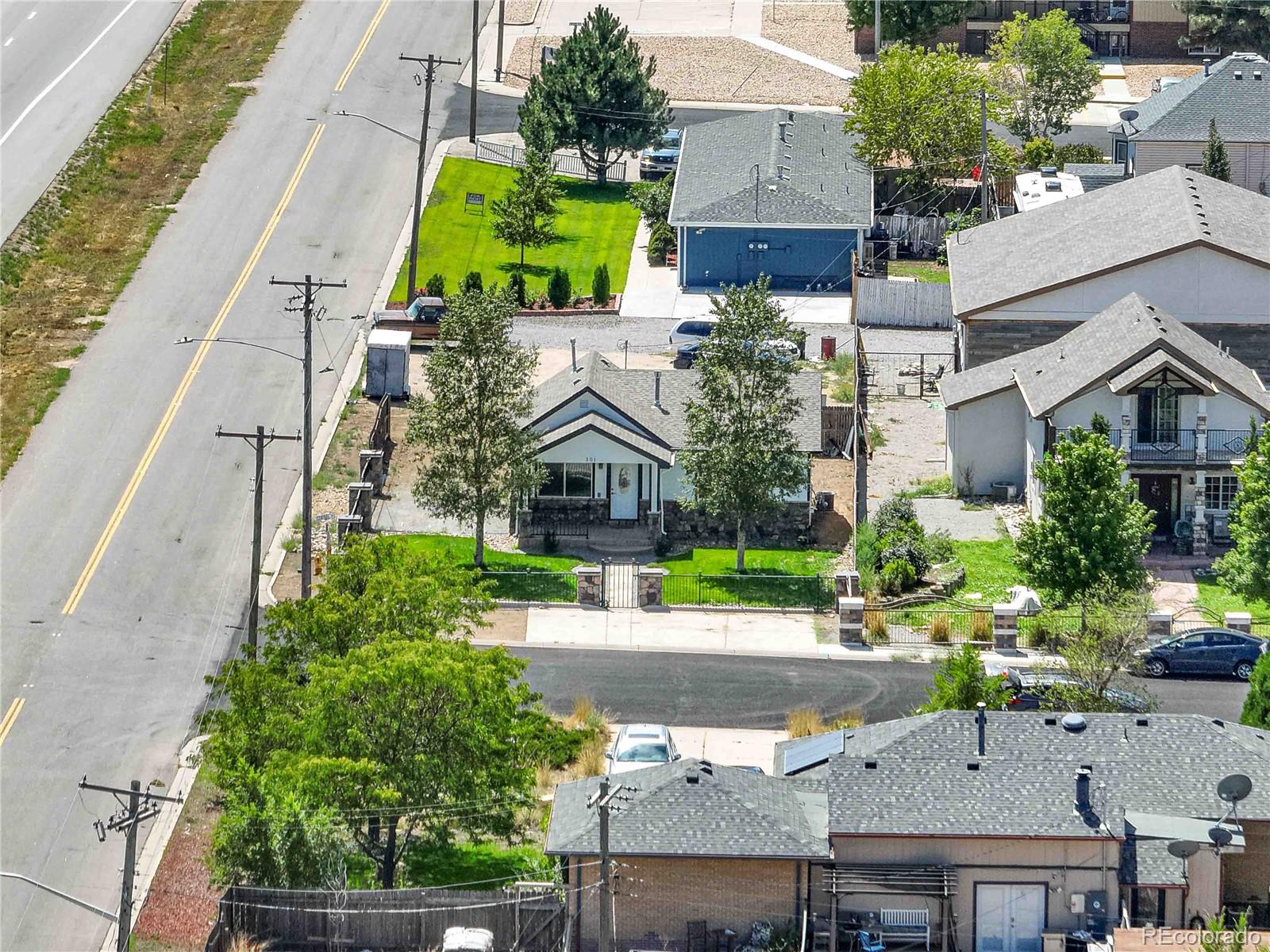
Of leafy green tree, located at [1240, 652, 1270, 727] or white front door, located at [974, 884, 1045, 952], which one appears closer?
white front door, located at [974, 884, 1045, 952]

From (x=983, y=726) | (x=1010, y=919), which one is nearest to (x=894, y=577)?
(x=983, y=726)

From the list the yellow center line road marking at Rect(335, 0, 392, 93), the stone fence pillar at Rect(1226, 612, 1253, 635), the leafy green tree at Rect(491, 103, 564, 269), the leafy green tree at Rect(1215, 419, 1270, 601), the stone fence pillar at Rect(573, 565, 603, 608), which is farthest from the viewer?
the yellow center line road marking at Rect(335, 0, 392, 93)

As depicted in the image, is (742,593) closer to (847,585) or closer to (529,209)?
(847,585)

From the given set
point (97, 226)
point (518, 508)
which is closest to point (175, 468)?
point (518, 508)

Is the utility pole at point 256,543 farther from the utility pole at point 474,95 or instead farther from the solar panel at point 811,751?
the utility pole at point 474,95

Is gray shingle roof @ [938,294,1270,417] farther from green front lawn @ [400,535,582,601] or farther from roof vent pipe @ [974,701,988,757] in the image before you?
roof vent pipe @ [974,701,988,757]

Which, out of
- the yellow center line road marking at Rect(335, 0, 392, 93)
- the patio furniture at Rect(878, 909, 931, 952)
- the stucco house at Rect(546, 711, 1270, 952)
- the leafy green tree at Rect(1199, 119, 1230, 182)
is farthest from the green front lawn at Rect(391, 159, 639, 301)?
the patio furniture at Rect(878, 909, 931, 952)

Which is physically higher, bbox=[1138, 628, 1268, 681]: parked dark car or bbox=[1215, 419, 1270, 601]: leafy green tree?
bbox=[1215, 419, 1270, 601]: leafy green tree
